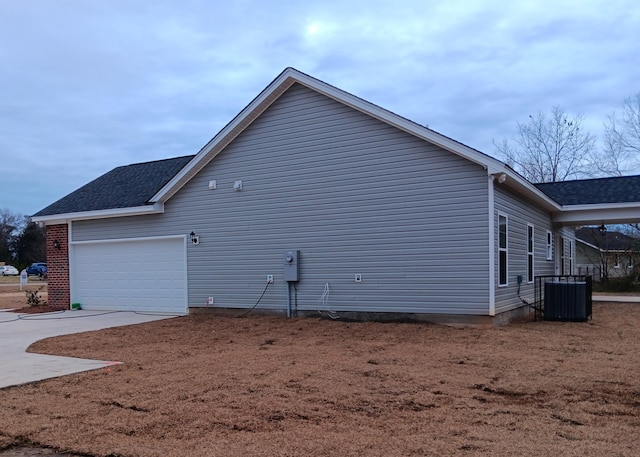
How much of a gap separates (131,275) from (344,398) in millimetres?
11152

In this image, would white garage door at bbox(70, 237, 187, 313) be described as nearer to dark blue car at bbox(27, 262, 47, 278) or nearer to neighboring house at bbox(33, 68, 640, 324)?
neighboring house at bbox(33, 68, 640, 324)

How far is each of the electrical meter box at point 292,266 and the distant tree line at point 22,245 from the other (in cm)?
4844

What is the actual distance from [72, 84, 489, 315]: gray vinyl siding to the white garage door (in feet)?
1.84

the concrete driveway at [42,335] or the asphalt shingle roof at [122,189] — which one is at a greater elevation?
the asphalt shingle roof at [122,189]

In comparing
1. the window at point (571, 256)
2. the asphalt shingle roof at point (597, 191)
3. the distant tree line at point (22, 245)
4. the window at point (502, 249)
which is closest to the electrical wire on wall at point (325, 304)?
the window at point (502, 249)

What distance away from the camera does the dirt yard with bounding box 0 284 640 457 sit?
4230mm

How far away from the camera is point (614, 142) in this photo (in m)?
31.6

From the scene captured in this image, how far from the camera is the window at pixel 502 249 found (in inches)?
435

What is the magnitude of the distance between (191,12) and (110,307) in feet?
28.5

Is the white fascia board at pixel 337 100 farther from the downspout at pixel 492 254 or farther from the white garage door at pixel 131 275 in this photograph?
the white garage door at pixel 131 275

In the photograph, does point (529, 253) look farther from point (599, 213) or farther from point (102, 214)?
point (102, 214)

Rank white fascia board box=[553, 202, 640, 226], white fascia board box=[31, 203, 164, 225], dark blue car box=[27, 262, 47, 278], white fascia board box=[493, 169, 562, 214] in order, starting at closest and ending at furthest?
white fascia board box=[493, 169, 562, 214] → white fascia board box=[31, 203, 164, 225] → white fascia board box=[553, 202, 640, 226] → dark blue car box=[27, 262, 47, 278]

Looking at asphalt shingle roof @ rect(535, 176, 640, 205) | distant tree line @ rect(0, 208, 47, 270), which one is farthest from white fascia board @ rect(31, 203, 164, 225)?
distant tree line @ rect(0, 208, 47, 270)

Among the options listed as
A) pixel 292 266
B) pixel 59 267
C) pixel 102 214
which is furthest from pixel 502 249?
pixel 59 267
